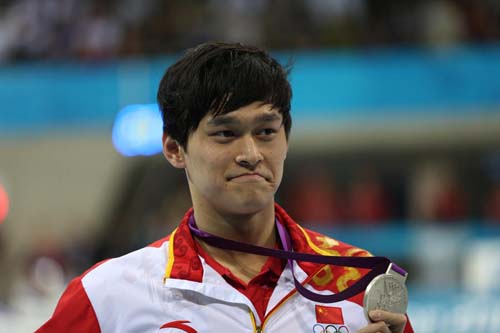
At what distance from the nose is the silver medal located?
17.6 inches

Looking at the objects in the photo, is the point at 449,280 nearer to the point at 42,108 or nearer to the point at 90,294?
the point at 42,108

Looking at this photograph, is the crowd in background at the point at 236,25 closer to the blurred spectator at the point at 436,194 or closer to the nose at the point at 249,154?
the blurred spectator at the point at 436,194

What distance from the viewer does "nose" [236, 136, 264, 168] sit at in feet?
8.55

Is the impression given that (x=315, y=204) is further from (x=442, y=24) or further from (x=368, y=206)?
(x=442, y=24)

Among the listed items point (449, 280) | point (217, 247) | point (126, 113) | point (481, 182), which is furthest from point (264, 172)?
point (481, 182)

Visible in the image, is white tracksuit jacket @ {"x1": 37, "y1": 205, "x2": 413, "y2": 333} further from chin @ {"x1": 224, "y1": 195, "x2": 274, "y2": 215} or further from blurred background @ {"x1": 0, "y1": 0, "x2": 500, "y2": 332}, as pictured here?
blurred background @ {"x1": 0, "y1": 0, "x2": 500, "y2": 332}

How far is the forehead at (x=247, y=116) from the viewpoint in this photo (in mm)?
2621

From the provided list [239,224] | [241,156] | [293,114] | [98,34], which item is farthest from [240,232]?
[98,34]

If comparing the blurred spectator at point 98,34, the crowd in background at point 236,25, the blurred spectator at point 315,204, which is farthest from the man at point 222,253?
the blurred spectator at point 98,34

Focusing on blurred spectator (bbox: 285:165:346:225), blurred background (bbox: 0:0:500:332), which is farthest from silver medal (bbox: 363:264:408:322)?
blurred spectator (bbox: 285:165:346:225)

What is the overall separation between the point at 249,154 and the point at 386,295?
522 mm

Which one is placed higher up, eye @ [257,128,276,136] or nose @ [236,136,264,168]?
eye @ [257,128,276,136]

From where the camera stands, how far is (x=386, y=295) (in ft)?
8.53

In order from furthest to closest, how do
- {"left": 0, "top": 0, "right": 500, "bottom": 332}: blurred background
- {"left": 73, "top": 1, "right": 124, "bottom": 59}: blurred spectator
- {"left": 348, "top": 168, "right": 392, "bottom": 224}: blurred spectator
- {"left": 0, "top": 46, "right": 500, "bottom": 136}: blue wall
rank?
{"left": 73, "top": 1, "right": 124, "bottom": 59}: blurred spectator
{"left": 0, "top": 46, "right": 500, "bottom": 136}: blue wall
{"left": 0, "top": 0, "right": 500, "bottom": 332}: blurred background
{"left": 348, "top": 168, "right": 392, "bottom": 224}: blurred spectator
